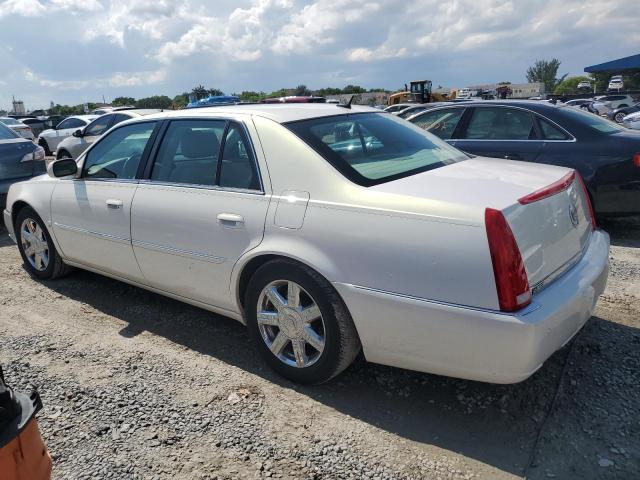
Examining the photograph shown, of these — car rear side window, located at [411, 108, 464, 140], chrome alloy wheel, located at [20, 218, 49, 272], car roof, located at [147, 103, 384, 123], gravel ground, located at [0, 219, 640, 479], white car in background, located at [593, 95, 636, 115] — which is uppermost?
car roof, located at [147, 103, 384, 123]

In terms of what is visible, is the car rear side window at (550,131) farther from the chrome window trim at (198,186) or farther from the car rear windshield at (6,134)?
the car rear windshield at (6,134)

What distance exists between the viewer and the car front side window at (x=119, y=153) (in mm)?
4105

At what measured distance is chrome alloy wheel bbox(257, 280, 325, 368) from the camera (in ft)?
9.99

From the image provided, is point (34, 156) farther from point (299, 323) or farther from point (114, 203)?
point (299, 323)

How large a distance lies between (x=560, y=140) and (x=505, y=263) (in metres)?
4.25

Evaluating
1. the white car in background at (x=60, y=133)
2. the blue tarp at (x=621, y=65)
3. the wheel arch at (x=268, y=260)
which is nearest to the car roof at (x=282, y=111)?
the wheel arch at (x=268, y=260)

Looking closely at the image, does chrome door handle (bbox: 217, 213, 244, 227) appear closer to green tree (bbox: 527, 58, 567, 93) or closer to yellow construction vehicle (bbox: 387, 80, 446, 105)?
yellow construction vehicle (bbox: 387, 80, 446, 105)

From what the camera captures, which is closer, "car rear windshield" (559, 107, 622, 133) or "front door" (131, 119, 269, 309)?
"front door" (131, 119, 269, 309)

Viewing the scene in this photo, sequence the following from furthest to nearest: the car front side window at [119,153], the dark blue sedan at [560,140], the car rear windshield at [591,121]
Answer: the car rear windshield at [591,121] < the dark blue sedan at [560,140] < the car front side window at [119,153]

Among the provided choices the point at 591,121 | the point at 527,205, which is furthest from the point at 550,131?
the point at 527,205

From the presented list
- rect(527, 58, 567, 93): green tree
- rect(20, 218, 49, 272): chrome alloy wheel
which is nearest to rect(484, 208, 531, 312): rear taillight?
rect(20, 218, 49, 272): chrome alloy wheel

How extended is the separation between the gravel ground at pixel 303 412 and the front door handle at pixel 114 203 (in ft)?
2.97

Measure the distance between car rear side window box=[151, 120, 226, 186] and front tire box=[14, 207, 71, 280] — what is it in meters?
1.70

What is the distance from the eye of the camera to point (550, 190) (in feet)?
9.27
